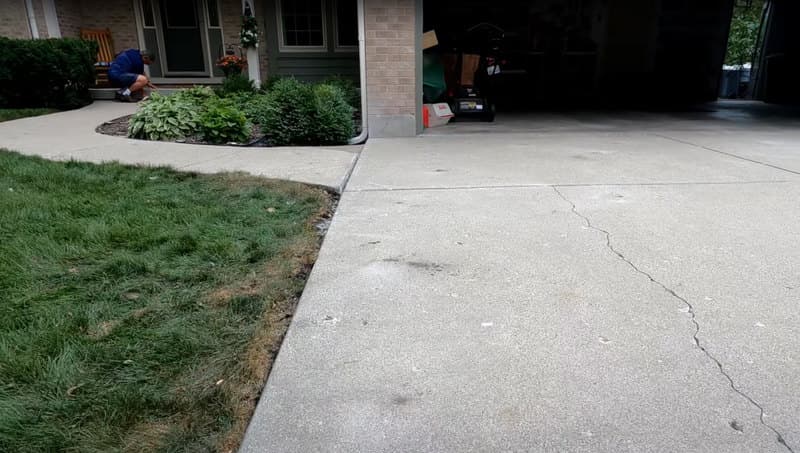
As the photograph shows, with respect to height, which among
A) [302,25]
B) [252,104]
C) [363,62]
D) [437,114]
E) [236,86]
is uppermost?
[302,25]

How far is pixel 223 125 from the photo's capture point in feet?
23.8

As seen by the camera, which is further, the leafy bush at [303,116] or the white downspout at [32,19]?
the white downspout at [32,19]

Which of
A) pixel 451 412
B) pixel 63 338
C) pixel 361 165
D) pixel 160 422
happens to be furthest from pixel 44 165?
pixel 451 412

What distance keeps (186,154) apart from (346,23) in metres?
6.55

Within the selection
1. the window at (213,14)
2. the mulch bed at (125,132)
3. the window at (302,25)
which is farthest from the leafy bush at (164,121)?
the window at (213,14)

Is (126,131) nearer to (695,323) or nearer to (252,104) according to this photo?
(252,104)

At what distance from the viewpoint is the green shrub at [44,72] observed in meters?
9.22

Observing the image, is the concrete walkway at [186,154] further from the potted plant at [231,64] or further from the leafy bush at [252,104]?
the potted plant at [231,64]

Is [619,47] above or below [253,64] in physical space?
above

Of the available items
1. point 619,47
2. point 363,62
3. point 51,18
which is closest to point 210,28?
point 51,18

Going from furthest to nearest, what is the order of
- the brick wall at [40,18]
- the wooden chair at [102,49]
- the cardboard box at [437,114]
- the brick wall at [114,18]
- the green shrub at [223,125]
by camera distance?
the brick wall at [114,18], the wooden chair at [102,49], the brick wall at [40,18], the cardboard box at [437,114], the green shrub at [223,125]

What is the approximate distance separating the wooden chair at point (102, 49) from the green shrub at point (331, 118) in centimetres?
720

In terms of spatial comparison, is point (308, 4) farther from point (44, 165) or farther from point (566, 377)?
point (566, 377)

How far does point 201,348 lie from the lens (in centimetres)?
224
